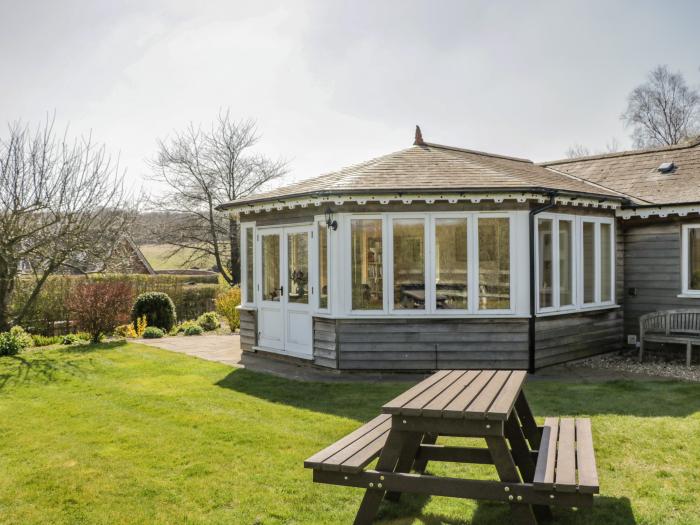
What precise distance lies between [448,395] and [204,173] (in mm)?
25363

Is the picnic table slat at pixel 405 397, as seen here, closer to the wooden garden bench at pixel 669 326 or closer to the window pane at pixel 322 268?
the window pane at pixel 322 268

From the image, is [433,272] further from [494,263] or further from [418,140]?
[418,140]

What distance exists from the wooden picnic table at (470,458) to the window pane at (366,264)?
514cm

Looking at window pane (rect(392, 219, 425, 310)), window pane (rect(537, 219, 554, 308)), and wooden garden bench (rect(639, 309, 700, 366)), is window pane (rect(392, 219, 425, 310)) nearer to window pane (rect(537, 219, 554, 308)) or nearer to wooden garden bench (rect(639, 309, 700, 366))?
window pane (rect(537, 219, 554, 308))

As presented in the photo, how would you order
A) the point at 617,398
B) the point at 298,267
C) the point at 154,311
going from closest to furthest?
the point at 617,398, the point at 298,267, the point at 154,311

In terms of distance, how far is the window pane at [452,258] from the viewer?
30.5 ft

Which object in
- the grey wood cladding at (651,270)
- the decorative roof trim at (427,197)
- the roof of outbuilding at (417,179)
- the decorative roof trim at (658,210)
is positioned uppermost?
the roof of outbuilding at (417,179)

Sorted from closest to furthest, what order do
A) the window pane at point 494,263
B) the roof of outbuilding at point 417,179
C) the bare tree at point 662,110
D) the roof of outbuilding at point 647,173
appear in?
1. the roof of outbuilding at point 417,179
2. the window pane at point 494,263
3. the roof of outbuilding at point 647,173
4. the bare tree at point 662,110

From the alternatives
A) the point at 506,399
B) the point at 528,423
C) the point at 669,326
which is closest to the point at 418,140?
the point at 669,326

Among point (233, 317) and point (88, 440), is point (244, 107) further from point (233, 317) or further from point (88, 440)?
point (88, 440)

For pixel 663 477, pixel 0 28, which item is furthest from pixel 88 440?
pixel 0 28

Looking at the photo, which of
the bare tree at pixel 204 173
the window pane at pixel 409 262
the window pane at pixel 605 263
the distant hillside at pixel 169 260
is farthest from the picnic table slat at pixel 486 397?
the distant hillside at pixel 169 260

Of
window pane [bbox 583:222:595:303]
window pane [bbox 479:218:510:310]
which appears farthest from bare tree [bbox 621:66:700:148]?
window pane [bbox 479:218:510:310]

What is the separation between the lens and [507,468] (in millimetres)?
3469
